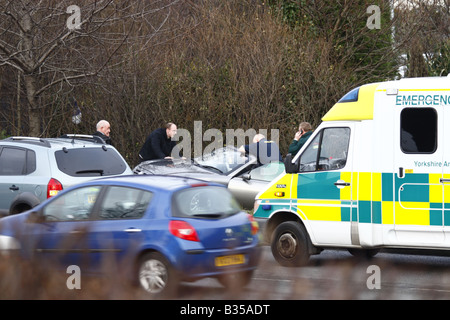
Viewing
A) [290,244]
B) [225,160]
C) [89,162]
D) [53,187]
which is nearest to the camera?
[290,244]

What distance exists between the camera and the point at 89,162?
13.0 m

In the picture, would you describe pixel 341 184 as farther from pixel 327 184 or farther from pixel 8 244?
pixel 8 244

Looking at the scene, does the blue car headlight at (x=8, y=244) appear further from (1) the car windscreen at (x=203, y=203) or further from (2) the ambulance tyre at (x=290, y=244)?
(2) the ambulance tyre at (x=290, y=244)

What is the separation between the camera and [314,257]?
41.7 ft

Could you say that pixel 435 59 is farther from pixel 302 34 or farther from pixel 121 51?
pixel 121 51

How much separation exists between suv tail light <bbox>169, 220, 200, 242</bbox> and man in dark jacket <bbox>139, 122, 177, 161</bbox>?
938 centimetres

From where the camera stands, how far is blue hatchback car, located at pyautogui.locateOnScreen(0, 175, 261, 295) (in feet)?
27.3

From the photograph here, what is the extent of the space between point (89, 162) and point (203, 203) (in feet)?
15.2

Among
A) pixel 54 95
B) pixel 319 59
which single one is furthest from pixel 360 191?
pixel 54 95

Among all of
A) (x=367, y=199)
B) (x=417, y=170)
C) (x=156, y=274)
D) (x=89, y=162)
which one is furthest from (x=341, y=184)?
(x=89, y=162)

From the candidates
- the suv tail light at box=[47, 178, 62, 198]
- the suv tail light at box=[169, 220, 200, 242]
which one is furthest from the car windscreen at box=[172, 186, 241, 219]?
the suv tail light at box=[47, 178, 62, 198]

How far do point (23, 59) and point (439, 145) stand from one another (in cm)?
1139

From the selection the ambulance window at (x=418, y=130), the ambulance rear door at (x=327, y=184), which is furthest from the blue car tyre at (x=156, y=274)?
the ambulance window at (x=418, y=130)
